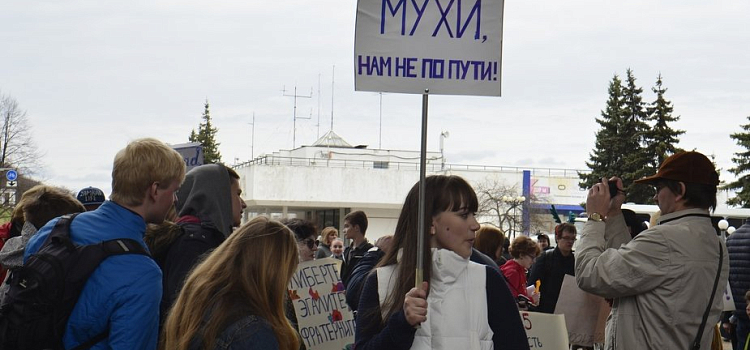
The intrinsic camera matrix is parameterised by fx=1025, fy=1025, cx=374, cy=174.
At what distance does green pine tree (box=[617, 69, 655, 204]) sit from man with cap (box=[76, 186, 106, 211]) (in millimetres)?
54403

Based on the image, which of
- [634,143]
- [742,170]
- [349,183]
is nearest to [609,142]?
[634,143]

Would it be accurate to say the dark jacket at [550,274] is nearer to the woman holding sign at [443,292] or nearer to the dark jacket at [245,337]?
the woman holding sign at [443,292]

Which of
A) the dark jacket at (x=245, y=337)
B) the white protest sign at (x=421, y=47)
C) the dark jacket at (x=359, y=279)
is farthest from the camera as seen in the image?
the dark jacket at (x=359, y=279)

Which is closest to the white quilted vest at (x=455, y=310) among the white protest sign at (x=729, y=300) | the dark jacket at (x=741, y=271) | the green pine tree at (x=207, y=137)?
the white protest sign at (x=729, y=300)

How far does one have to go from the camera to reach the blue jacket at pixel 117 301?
4.01 metres

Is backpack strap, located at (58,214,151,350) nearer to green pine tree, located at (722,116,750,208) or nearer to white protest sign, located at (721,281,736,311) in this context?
white protest sign, located at (721,281,736,311)

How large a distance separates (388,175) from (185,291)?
8468cm

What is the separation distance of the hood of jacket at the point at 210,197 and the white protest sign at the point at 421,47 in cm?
143

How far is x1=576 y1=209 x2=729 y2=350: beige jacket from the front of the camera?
536cm

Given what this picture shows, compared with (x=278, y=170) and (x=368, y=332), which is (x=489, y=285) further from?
(x=278, y=170)

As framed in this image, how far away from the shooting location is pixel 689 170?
5555mm

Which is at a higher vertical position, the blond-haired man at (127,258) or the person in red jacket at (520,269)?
the blond-haired man at (127,258)

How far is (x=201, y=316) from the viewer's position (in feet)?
12.0

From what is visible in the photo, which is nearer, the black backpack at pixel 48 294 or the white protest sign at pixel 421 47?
the black backpack at pixel 48 294
